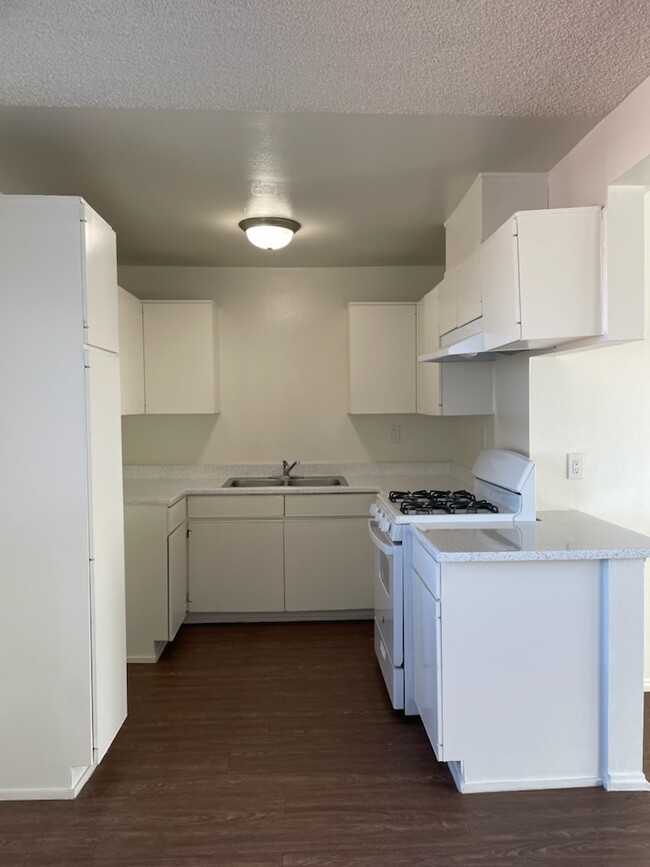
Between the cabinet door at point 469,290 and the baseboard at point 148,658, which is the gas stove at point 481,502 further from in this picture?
the baseboard at point 148,658

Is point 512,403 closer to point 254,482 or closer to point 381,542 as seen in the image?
point 381,542

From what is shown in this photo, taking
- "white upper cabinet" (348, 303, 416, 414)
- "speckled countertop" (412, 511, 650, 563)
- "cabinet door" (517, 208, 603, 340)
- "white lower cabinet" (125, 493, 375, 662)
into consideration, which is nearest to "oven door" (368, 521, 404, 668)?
"speckled countertop" (412, 511, 650, 563)

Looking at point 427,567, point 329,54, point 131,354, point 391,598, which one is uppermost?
point 329,54

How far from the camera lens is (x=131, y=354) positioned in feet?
12.0

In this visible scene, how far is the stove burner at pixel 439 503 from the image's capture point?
2697 millimetres

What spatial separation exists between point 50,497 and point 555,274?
1977 mm

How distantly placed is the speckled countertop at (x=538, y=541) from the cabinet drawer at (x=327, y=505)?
1.29 metres

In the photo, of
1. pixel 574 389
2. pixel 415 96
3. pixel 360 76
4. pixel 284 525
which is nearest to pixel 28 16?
pixel 360 76

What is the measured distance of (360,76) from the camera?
1.64 m

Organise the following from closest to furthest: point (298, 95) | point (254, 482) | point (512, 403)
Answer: point (298, 95) → point (512, 403) → point (254, 482)

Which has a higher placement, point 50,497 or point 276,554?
point 50,497

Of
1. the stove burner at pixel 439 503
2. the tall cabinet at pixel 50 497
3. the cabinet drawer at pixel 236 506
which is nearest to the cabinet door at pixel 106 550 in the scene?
the tall cabinet at pixel 50 497

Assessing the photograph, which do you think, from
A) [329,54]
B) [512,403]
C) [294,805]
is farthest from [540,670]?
[329,54]

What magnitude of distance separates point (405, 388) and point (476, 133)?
2.04 m
